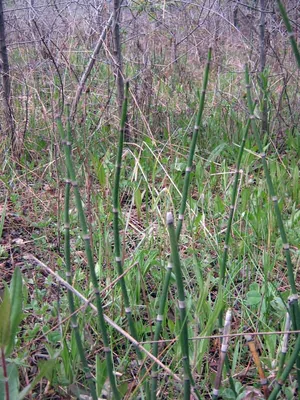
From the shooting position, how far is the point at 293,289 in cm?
99

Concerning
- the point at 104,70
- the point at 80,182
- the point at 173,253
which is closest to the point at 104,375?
the point at 173,253

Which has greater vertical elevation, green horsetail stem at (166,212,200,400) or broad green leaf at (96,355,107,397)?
green horsetail stem at (166,212,200,400)

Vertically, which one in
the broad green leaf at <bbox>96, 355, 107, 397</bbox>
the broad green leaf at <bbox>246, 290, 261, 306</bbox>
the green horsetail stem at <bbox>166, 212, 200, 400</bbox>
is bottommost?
the broad green leaf at <bbox>96, 355, 107, 397</bbox>

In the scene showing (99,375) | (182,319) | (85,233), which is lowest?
(99,375)

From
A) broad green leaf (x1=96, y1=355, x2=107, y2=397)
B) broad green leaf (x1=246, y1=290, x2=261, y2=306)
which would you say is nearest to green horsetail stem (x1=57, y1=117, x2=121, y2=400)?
broad green leaf (x1=96, y1=355, x2=107, y2=397)

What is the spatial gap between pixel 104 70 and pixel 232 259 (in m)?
2.58

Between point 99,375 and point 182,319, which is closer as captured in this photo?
point 182,319

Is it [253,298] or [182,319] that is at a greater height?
[182,319]

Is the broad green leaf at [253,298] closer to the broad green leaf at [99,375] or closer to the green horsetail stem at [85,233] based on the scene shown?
the broad green leaf at [99,375]

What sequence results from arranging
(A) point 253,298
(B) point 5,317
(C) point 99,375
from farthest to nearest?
(A) point 253,298
(C) point 99,375
(B) point 5,317

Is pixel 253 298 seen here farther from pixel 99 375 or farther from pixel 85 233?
pixel 85 233

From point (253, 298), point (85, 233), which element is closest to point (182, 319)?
point (85, 233)

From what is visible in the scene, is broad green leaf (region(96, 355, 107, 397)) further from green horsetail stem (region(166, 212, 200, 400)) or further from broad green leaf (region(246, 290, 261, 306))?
broad green leaf (region(246, 290, 261, 306))

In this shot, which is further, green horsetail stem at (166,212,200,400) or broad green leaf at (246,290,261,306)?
broad green leaf at (246,290,261,306)
